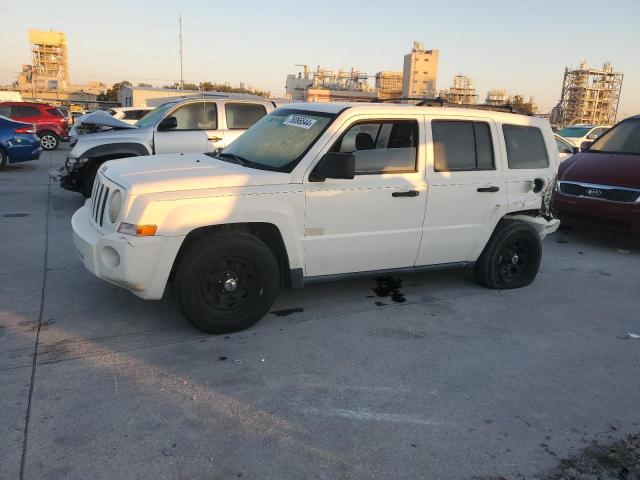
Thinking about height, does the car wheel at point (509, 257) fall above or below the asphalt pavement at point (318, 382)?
above

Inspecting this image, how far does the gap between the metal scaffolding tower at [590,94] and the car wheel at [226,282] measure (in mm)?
104286

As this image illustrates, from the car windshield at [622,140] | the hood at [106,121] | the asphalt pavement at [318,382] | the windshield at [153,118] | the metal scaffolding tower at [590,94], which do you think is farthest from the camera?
the metal scaffolding tower at [590,94]

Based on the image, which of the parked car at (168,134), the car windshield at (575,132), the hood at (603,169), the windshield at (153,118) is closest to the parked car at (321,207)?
the hood at (603,169)

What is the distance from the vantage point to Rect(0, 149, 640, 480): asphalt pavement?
2.74m

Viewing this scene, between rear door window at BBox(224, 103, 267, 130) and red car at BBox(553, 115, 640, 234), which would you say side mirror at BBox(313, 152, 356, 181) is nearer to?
red car at BBox(553, 115, 640, 234)

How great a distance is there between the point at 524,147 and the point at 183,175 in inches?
136

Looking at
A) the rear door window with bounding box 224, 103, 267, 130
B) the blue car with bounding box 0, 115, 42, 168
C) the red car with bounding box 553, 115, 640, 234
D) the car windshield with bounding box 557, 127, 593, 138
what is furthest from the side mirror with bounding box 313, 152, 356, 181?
the car windshield with bounding box 557, 127, 593, 138

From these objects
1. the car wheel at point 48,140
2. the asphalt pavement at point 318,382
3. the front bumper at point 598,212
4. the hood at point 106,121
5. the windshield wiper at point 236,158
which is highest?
the hood at point 106,121

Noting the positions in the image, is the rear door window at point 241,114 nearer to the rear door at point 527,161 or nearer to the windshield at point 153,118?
the windshield at point 153,118

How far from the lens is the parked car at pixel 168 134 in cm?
838

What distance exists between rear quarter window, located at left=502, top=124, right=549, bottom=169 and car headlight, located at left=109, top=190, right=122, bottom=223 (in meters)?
3.65

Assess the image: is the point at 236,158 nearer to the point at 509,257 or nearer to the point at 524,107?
the point at 509,257

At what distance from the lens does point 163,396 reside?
326 cm

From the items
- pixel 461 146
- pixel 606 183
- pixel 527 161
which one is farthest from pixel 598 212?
pixel 461 146
